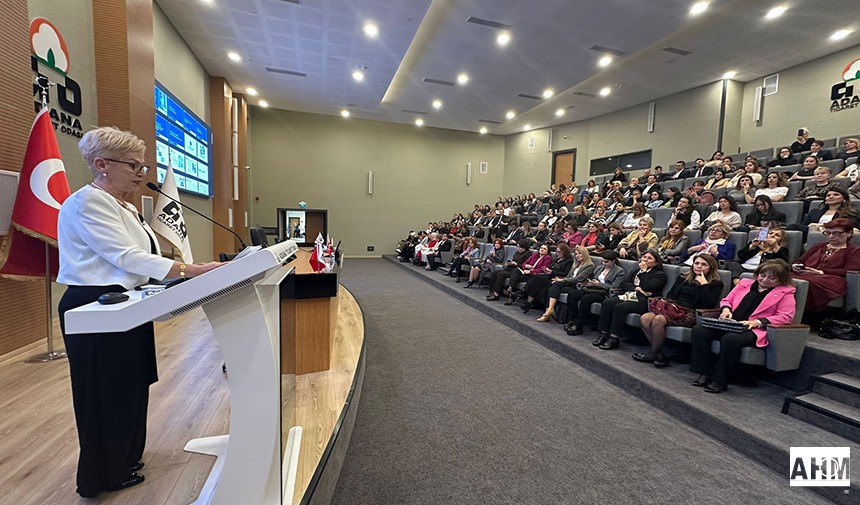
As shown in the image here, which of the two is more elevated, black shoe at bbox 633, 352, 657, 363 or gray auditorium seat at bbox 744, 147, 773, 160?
gray auditorium seat at bbox 744, 147, 773, 160

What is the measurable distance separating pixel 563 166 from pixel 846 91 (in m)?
5.72

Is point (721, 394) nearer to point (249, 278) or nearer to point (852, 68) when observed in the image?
point (249, 278)

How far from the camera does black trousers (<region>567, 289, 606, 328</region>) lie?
3547 millimetres

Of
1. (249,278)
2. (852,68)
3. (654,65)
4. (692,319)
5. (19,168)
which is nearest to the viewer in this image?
(249,278)

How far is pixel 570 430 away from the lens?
6.75 ft

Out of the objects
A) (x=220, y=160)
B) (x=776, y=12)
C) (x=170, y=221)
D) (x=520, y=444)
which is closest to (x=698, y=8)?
(x=776, y=12)

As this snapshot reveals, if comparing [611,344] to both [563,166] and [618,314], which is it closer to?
[618,314]

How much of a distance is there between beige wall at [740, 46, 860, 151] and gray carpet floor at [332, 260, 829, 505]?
7249 mm

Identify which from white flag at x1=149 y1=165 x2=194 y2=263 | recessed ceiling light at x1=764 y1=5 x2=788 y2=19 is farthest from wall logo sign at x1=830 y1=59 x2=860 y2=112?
white flag at x1=149 y1=165 x2=194 y2=263

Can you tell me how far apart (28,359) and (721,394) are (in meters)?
4.42

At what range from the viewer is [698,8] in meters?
4.94

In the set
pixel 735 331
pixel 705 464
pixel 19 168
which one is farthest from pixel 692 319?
pixel 19 168

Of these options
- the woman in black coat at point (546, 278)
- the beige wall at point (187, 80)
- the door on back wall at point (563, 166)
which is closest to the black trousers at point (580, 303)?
the woman in black coat at point (546, 278)

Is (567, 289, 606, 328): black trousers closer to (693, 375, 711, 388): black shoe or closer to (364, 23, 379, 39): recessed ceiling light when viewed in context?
(693, 375, 711, 388): black shoe
